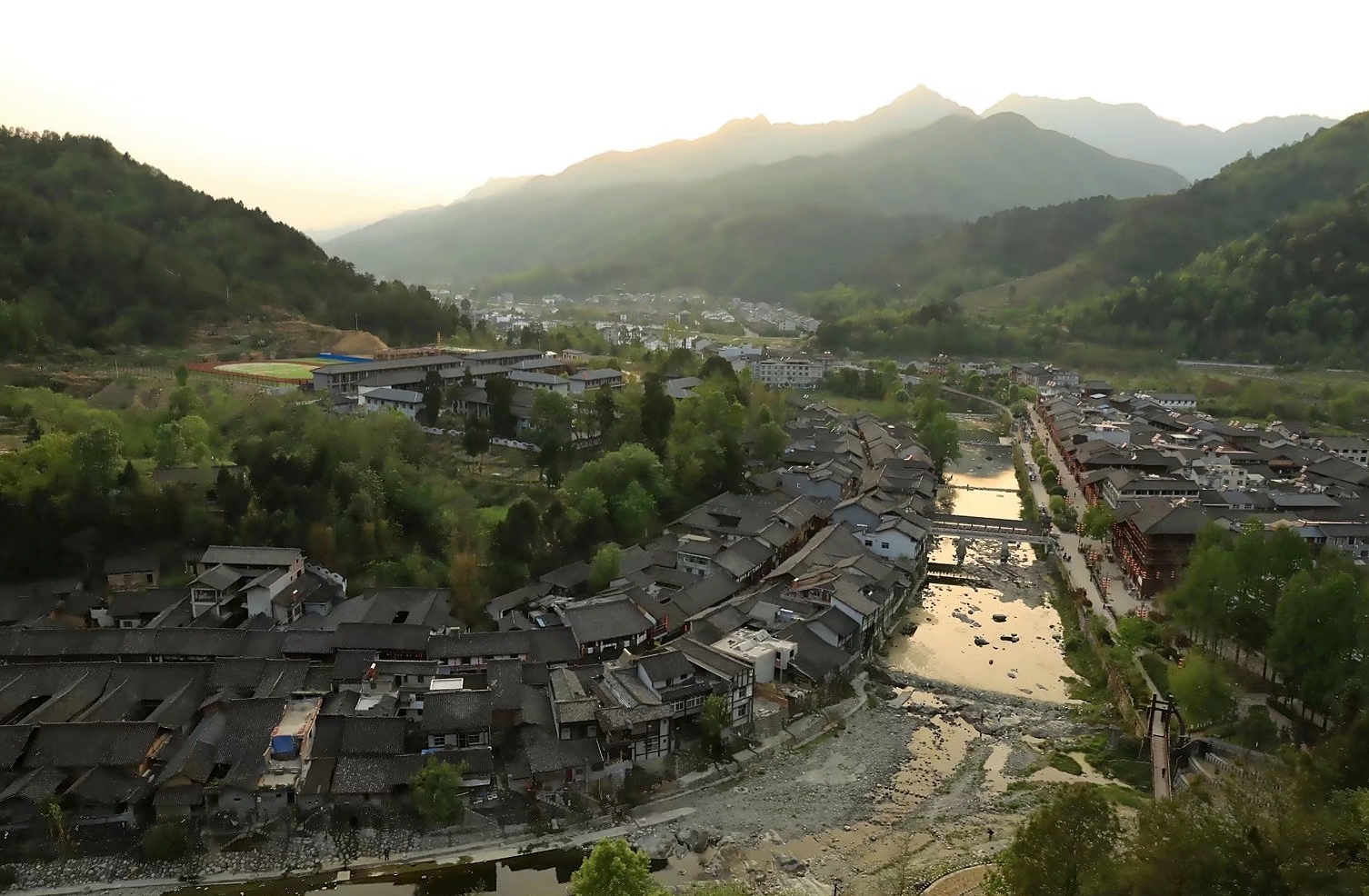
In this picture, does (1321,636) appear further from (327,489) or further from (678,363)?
(678,363)

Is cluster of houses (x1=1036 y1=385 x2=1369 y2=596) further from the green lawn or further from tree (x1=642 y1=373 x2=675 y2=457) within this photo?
the green lawn

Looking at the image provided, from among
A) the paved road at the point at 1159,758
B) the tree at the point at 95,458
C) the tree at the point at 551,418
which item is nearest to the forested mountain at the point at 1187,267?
the tree at the point at 551,418

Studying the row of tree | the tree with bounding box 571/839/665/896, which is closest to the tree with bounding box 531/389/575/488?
the tree with bounding box 571/839/665/896

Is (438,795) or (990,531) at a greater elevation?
(438,795)

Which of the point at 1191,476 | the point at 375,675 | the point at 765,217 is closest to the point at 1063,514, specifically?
the point at 1191,476

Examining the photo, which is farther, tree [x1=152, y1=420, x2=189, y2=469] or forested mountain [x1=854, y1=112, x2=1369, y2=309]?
forested mountain [x1=854, y1=112, x2=1369, y2=309]
